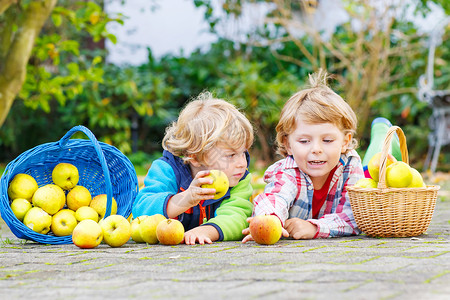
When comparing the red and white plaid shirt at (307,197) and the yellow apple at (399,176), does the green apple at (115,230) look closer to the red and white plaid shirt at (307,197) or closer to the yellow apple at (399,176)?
the red and white plaid shirt at (307,197)

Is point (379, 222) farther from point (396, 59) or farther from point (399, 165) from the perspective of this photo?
point (396, 59)

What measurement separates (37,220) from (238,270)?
1.48 m

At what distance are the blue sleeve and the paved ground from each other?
297 millimetres

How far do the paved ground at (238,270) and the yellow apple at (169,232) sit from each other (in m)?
0.05

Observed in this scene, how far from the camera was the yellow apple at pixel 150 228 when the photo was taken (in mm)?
2893

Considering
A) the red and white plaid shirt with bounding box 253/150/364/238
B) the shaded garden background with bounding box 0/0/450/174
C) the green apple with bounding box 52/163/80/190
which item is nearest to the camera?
the red and white plaid shirt with bounding box 253/150/364/238

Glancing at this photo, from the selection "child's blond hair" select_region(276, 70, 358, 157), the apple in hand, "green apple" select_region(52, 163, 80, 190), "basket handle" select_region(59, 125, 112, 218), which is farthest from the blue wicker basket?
"child's blond hair" select_region(276, 70, 358, 157)

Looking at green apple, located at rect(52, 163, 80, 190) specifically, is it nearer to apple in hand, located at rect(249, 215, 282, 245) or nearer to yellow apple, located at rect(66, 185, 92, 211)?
yellow apple, located at rect(66, 185, 92, 211)

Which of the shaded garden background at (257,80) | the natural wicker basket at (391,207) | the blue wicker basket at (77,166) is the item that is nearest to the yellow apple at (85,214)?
the blue wicker basket at (77,166)

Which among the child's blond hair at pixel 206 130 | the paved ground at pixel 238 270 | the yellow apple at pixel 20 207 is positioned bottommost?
the paved ground at pixel 238 270

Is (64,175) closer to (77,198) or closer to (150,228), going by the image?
(77,198)

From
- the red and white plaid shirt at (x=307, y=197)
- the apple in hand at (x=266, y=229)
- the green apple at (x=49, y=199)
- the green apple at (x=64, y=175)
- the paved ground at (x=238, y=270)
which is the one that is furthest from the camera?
the green apple at (x=64, y=175)

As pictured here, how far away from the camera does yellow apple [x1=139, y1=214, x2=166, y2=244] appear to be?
9.49ft

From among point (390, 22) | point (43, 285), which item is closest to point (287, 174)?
point (43, 285)
